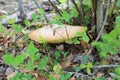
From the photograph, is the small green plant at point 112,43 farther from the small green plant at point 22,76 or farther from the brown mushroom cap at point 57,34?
the small green plant at point 22,76

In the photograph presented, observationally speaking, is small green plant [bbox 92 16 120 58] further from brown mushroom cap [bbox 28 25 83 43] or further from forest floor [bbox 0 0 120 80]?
brown mushroom cap [bbox 28 25 83 43]

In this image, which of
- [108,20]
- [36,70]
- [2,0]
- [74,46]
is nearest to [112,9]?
[108,20]

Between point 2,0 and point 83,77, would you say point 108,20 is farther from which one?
point 2,0

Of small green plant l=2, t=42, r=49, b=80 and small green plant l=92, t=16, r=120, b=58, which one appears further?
small green plant l=92, t=16, r=120, b=58

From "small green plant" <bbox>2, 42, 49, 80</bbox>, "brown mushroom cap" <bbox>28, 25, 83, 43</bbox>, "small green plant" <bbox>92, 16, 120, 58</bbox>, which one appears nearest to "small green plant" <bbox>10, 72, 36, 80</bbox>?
"small green plant" <bbox>2, 42, 49, 80</bbox>

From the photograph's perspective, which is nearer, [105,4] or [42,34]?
[42,34]

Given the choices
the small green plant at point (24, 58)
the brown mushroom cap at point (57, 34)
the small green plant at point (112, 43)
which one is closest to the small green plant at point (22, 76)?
the small green plant at point (24, 58)

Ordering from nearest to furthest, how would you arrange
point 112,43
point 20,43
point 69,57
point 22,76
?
point 112,43 < point 22,76 < point 69,57 < point 20,43

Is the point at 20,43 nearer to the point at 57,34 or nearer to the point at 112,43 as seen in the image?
the point at 57,34

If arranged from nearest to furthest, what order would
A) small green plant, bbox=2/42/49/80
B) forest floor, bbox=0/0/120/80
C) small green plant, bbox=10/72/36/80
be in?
small green plant, bbox=2/42/49/80, small green plant, bbox=10/72/36/80, forest floor, bbox=0/0/120/80

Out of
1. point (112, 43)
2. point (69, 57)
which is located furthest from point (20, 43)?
point (112, 43)

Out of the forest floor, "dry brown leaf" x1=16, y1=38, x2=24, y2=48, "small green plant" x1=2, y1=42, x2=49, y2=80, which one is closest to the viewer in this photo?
"small green plant" x1=2, y1=42, x2=49, y2=80
